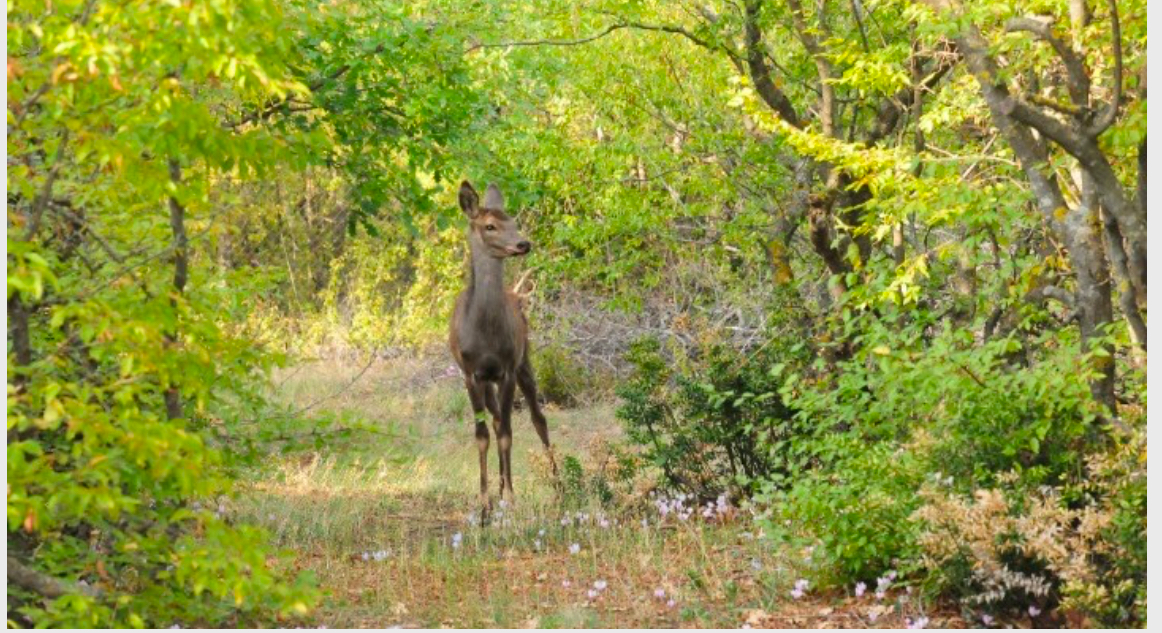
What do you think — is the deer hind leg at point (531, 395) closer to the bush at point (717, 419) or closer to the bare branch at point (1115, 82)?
the bush at point (717, 419)

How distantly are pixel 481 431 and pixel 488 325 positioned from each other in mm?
843

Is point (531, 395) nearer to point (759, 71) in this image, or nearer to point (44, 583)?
point (759, 71)

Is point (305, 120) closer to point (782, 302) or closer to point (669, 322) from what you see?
point (782, 302)

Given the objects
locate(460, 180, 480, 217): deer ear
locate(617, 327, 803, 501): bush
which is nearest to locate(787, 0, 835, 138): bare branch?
locate(617, 327, 803, 501): bush

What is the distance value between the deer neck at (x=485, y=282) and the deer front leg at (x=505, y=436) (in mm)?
604

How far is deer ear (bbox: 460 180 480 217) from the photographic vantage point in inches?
484

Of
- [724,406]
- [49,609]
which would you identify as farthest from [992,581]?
[724,406]

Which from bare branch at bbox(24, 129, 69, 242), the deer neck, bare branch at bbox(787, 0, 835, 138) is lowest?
the deer neck

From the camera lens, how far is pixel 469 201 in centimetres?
1243

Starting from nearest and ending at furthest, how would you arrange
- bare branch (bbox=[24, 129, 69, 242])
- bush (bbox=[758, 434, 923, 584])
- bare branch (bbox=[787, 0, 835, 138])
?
bare branch (bbox=[24, 129, 69, 242]) < bush (bbox=[758, 434, 923, 584]) < bare branch (bbox=[787, 0, 835, 138])

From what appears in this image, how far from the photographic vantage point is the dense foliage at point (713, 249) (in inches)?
212

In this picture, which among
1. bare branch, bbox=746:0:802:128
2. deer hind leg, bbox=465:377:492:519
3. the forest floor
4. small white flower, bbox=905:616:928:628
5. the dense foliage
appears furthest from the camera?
deer hind leg, bbox=465:377:492:519

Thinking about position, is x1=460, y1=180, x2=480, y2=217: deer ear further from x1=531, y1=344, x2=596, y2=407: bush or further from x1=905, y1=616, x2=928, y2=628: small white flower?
x1=531, y1=344, x2=596, y2=407: bush

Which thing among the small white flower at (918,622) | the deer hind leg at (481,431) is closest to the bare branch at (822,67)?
the deer hind leg at (481,431)
